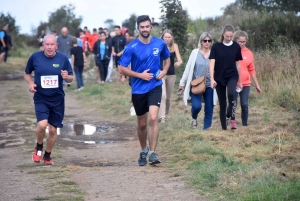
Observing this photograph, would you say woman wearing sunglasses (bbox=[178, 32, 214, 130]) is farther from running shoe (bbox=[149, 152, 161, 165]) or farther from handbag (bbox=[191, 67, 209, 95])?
running shoe (bbox=[149, 152, 161, 165])

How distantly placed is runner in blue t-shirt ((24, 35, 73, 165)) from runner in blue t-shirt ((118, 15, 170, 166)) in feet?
3.18

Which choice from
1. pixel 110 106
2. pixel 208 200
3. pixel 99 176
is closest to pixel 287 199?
pixel 208 200

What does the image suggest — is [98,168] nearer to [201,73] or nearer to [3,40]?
[201,73]

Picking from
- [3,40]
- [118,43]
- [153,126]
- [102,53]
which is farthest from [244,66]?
[3,40]

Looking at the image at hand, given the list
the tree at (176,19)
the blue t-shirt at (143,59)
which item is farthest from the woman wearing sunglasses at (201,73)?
the tree at (176,19)

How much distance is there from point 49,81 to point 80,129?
4938 millimetres

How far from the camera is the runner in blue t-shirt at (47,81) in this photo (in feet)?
31.4

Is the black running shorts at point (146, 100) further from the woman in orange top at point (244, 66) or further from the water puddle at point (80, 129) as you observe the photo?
the water puddle at point (80, 129)

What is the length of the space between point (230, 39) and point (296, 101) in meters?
3.27

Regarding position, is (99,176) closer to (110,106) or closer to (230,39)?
(230,39)

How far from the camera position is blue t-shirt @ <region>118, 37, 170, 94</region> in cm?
927

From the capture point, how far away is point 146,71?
30.3 feet

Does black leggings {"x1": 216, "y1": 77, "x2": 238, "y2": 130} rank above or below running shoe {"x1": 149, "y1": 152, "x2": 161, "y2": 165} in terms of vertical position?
above

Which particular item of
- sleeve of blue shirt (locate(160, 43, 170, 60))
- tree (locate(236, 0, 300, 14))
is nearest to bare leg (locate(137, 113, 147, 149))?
sleeve of blue shirt (locate(160, 43, 170, 60))
